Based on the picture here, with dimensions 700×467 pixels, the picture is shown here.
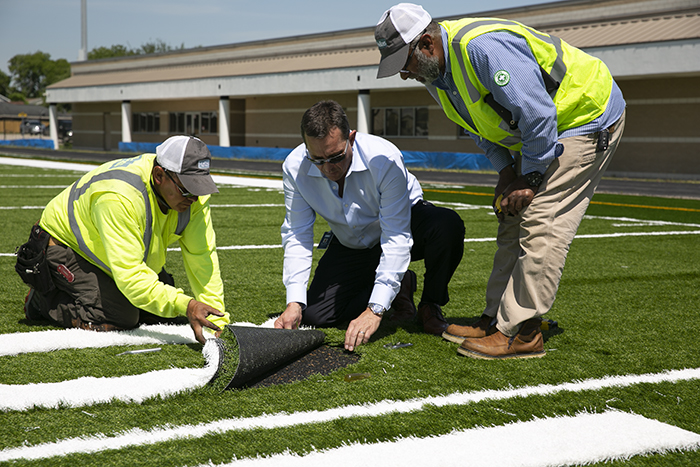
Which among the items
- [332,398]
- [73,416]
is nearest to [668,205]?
[332,398]

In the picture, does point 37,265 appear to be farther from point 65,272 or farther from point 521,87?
point 521,87

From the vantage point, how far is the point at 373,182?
12.0 ft

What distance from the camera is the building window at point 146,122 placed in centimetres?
4594

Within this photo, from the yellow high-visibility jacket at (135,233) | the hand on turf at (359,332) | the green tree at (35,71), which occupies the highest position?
the green tree at (35,71)

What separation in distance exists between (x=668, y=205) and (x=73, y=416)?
483 inches

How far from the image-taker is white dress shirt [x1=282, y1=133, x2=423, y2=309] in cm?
359

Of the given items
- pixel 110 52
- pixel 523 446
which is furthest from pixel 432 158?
pixel 110 52

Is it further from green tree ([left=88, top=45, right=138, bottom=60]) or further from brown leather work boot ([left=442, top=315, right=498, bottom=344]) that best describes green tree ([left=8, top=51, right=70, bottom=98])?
brown leather work boot ([left=442, top=315, right=498, bottom=344])

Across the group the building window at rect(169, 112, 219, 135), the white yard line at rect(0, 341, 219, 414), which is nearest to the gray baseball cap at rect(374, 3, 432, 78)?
the white yard line at rect(0, 341, 219, 414)

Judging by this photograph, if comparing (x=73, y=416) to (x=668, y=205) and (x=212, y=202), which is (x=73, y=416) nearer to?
(x=212, y=202)

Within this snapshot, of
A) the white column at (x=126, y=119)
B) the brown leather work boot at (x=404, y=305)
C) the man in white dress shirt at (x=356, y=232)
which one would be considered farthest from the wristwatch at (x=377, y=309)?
the white column at (x=126, y=119)

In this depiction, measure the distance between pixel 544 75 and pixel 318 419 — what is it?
78.3 inches

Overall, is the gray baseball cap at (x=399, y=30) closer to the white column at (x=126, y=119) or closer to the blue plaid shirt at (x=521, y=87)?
the blue plaid shirt at (x=521, y=87)

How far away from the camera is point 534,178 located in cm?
336
